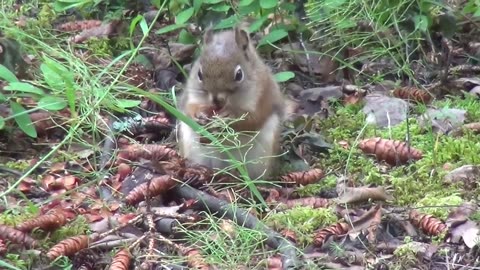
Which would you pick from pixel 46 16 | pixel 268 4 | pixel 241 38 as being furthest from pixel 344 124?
pixel 46 16

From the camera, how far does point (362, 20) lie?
6.20m

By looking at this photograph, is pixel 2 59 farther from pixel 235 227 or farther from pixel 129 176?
pixel 235 227

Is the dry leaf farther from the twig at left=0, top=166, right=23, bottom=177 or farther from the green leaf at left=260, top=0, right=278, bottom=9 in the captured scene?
the twig at left=0, top=166, right=23, bottom=177

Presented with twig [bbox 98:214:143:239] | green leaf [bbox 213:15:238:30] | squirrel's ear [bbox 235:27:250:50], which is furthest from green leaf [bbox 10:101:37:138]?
green leaf [bbox 213:15:238:30]

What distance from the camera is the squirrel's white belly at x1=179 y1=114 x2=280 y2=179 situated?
504cm

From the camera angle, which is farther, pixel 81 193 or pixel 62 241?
pixel 81 193

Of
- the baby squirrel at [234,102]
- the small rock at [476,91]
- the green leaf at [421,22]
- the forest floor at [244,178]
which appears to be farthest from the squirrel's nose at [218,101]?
the small rock at [476,91]

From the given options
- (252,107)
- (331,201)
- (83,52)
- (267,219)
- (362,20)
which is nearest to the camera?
(267,219)

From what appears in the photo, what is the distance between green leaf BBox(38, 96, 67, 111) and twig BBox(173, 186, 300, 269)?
689 mm

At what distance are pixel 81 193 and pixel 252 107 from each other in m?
1.00

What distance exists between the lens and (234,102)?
5.00 metres

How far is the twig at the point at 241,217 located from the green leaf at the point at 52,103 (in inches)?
27.1

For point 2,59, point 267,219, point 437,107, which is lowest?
point 437,107

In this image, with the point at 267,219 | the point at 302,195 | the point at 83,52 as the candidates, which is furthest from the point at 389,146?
the point at 83,52
